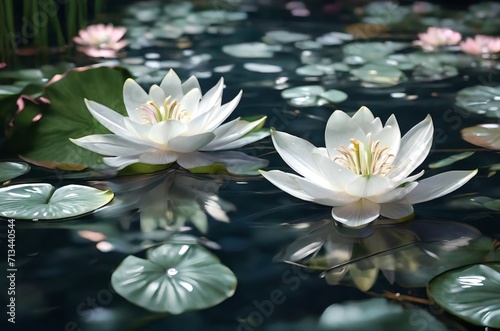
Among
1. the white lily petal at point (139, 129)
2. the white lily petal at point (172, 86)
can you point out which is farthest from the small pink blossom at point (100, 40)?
the white lily petal at point (139, 129)

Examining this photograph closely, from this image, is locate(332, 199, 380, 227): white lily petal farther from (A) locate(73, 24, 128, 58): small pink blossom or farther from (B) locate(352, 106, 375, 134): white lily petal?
(A) locate(73, 24, 128, 58): small pink blossom

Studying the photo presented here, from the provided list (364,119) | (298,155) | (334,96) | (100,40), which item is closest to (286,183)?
(298,155)

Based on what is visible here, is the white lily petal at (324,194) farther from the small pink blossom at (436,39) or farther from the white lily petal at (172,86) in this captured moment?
the small pink blossom at (436,39)

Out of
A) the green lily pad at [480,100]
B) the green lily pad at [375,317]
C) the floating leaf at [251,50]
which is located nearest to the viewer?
the green lily pad at [375,317]

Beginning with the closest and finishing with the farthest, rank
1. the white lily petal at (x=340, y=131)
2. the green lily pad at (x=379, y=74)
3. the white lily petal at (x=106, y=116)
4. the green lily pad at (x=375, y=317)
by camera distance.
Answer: the green lily pad at (x=375, y=317), the white lily petal at (x=340, y=131), the white lily petal at (x=106, y=116), the green lily pad at (x=379, y=74)

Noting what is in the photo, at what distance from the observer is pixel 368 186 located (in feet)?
2.89

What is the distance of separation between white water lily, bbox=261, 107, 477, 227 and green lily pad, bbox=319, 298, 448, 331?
0.55 feet

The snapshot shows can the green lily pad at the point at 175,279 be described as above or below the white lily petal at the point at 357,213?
below

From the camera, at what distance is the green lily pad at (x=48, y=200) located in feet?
3.03

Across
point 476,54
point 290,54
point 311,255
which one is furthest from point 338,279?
point 476,54

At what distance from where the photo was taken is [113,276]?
2.57 ft

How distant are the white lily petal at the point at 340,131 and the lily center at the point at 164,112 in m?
0.24

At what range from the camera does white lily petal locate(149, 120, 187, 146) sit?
1.02 meters

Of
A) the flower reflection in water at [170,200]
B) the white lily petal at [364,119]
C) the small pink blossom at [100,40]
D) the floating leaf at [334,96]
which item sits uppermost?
the white lily petal at [364,119]
